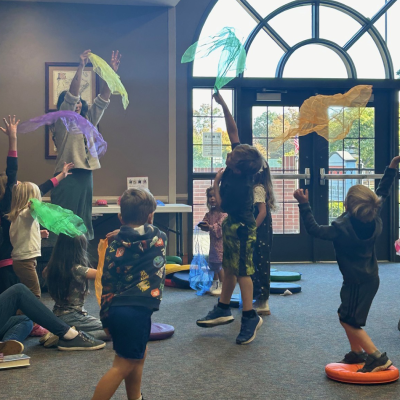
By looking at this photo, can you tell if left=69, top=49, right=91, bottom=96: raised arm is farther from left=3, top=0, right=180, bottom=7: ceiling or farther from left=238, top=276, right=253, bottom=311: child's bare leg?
left=3, top=0, right=180, bottom=7: ceiling

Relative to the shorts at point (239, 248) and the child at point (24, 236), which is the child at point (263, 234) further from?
the child at point (24, 236)

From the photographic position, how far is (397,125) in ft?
21.4

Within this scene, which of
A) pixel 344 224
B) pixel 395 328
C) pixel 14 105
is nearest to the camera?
pixel 344 224

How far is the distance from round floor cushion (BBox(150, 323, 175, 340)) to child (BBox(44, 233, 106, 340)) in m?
0.29

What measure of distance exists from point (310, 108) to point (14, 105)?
13.0ft

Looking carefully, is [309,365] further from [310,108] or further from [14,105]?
[14,105]

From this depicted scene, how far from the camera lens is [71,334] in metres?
2.91

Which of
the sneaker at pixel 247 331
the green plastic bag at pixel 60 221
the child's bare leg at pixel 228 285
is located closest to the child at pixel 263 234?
the child's bare leg at pixel 228 285

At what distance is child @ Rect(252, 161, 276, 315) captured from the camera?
3.65 metres

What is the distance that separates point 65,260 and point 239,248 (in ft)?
3.21

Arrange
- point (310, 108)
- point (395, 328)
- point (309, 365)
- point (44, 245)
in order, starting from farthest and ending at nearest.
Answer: point (44, 245)
point (395, 328)
point (310, 108)
point (309, 365)

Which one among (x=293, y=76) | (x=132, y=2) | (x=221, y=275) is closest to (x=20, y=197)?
(x=221, y=275)

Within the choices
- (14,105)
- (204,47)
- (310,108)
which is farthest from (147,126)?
(310,108)

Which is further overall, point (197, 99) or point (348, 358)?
point (197, 99)
